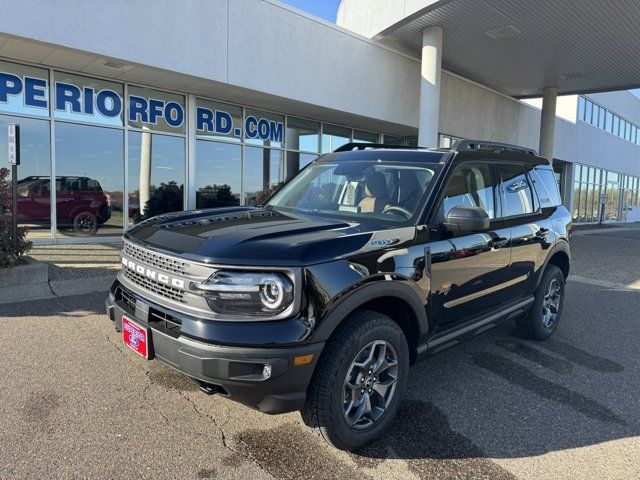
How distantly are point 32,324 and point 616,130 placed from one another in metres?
37.2

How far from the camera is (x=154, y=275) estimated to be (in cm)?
287

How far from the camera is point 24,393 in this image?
11.2 feet

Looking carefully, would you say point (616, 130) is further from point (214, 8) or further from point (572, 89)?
point (214, 8)

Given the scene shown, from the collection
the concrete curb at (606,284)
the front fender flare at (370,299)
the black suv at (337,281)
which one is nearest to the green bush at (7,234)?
the black suv at (337,281)

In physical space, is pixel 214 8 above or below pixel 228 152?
above

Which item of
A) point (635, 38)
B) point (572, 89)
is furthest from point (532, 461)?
point (572, 89)

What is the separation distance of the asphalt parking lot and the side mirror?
1.36 meters

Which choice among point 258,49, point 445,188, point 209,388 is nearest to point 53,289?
point 209,388

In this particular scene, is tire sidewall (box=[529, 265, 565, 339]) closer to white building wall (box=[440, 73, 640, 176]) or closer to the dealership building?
white building wall (box=[440, 73, 640, 176])

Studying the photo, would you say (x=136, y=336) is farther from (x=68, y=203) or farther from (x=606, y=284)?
(x=68, y=203)

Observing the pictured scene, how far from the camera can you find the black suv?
248cm

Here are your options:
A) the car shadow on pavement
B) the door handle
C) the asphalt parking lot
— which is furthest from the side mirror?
the car shadow on pavement

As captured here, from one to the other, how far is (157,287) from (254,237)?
0.70m

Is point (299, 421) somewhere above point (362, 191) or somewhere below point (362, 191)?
below
